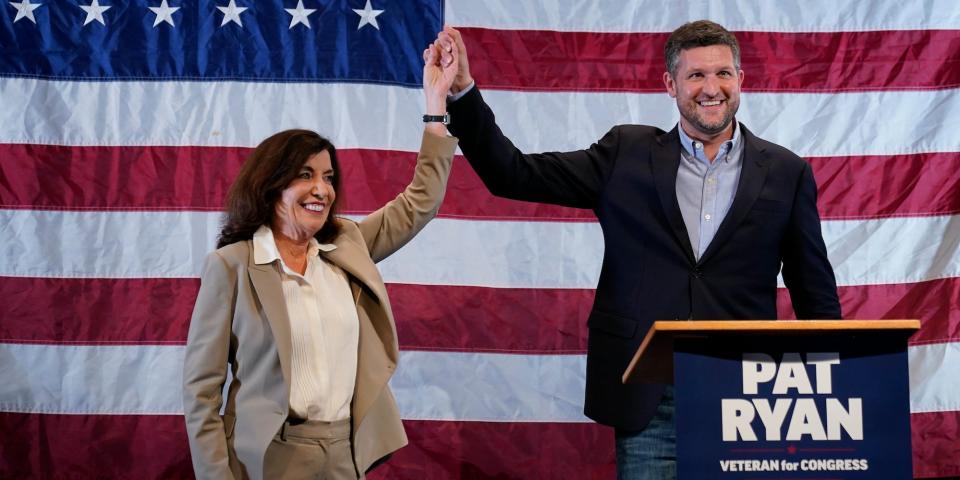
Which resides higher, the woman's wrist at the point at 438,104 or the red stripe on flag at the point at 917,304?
the woman's wrist at the point at 438,104

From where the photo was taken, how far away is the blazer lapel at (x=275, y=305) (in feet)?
6.98

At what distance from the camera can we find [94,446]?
3.55 meters

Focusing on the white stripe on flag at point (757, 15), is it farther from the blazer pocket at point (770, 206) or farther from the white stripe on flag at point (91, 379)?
the white stripe on flag at point (91, 379)

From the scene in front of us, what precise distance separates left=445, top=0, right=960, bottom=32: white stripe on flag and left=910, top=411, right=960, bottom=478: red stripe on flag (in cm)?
144

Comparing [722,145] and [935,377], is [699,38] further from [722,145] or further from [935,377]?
[935,377]

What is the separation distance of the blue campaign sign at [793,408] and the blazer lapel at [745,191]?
60cm

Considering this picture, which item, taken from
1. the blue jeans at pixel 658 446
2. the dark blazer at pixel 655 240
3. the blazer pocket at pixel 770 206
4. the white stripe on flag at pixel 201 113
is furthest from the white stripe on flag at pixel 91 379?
the blazer pocket at pixel 770 206

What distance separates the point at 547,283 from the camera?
359cm

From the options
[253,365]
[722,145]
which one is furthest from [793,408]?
[253,365]

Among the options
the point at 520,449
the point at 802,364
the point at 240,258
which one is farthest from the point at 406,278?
the point at 802,364

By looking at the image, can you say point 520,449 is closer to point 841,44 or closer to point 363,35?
point 363,35

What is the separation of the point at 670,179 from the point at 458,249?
55.7 inches

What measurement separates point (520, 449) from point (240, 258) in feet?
5.53

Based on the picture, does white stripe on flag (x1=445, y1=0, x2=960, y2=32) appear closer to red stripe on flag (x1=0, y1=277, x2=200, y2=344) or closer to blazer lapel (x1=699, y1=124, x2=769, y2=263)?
blazer lapel (x1=699, y1=124, x2=769, y2=263)
